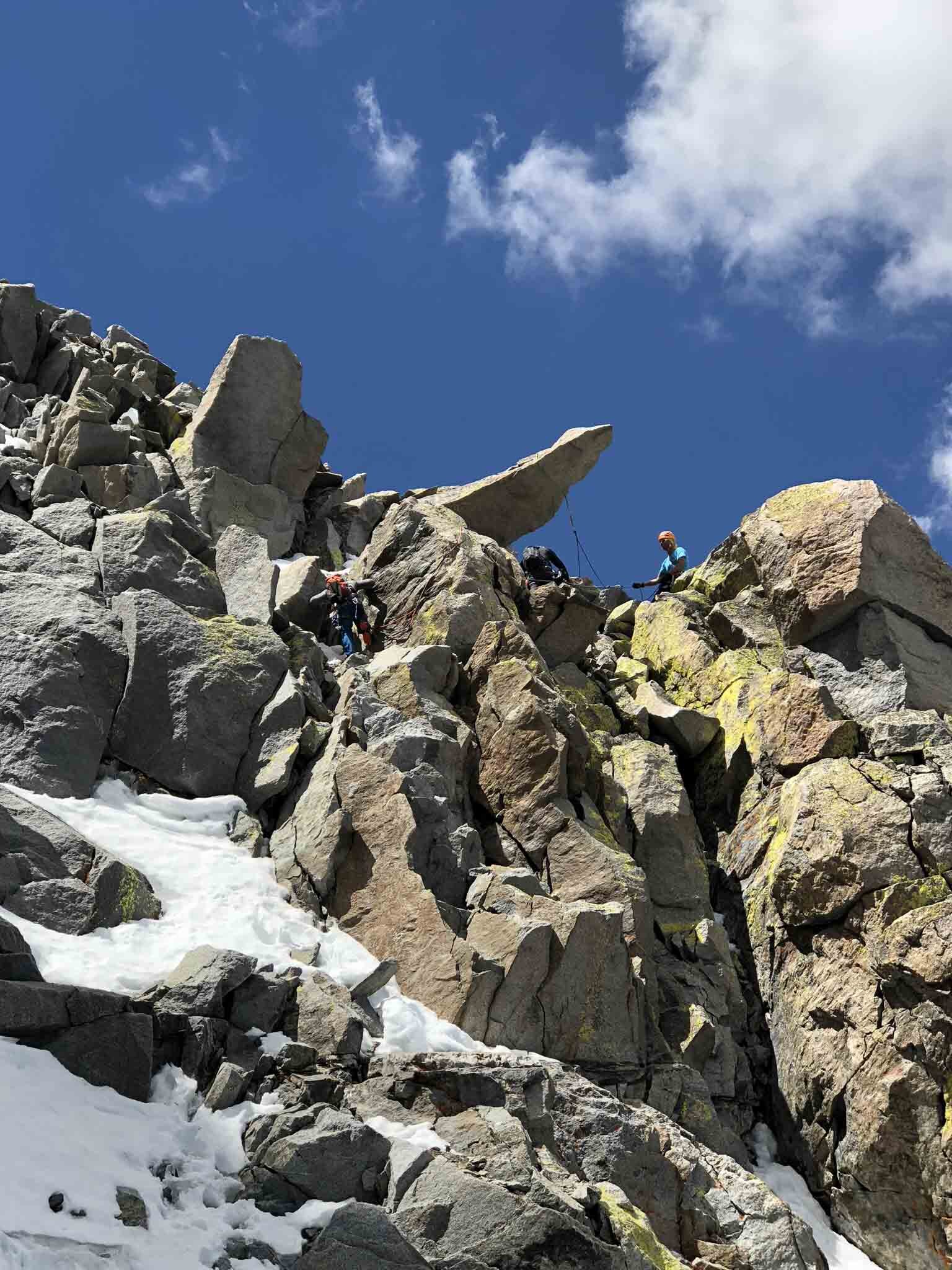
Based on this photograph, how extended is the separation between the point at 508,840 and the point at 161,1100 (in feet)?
32.1

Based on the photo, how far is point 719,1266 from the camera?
48.3 ft

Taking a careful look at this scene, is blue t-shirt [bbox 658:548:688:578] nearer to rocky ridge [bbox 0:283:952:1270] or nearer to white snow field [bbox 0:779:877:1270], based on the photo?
rocky ridge [bbox 0:283:952:1270]

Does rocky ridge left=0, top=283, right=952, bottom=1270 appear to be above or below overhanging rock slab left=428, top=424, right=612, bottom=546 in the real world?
below

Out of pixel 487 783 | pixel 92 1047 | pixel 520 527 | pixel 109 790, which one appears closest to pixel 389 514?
pixel 520 527

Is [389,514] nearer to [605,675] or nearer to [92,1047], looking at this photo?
[605,675]

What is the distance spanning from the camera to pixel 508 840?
21828 mm

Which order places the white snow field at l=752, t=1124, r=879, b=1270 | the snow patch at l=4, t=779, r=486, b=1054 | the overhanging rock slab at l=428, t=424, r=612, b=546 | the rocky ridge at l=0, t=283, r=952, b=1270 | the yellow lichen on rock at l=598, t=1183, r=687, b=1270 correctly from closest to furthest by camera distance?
1. the yellow lichen on rock at l=598, t=1183, r=687, b=1270
2. the rocky ridge at l=0, t=283, r=952, b=1270
3. the snow patch at l=4, t=779, r=486, b=1054
4. the white snow field at l=752, t=1124, r=879, b=1270
5. the overhanging rock slab at l=428, t=424, r=612, b=546

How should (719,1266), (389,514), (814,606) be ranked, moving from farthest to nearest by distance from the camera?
(389,514)
(814,606)
(719,1266)

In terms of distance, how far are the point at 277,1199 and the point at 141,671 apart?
12.0 metres

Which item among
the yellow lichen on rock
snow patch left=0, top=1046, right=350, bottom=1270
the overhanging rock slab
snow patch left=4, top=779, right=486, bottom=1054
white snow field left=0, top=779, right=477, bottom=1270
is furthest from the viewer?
the overhanging rock slab

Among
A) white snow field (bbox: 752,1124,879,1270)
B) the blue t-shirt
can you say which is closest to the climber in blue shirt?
the blue t-shirt

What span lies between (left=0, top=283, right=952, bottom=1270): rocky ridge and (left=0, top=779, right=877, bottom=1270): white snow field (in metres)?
A: 0.30

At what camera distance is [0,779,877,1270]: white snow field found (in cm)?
1062

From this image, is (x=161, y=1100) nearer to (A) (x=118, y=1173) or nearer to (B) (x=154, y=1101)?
(B) (x=154, y=1101)
